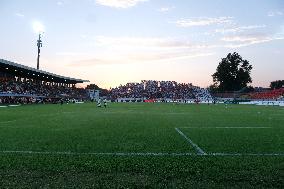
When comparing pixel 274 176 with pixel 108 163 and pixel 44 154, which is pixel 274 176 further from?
pixel 44 154

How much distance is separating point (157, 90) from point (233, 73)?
4101 centimetres

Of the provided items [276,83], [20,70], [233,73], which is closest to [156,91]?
[233,73]

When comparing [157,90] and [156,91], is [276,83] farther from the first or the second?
[156,91]

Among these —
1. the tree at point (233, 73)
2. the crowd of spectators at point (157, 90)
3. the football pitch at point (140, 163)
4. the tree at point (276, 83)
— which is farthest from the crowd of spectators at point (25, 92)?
the tree at point (276, 83)

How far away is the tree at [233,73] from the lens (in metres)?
146

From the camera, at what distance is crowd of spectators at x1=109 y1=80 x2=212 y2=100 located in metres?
117

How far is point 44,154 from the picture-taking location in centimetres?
915

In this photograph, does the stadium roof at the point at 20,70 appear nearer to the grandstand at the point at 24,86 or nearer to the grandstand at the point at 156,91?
the grandstand at the point at 24,86

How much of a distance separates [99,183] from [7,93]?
5889 cm

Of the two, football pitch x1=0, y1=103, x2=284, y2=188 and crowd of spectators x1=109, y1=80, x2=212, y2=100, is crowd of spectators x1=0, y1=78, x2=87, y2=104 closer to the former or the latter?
crowd of spectators x1=109, y1=80, x2=212, y2=100

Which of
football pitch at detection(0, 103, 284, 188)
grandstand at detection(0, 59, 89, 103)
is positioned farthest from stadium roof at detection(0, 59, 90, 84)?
football pitch at detection(0, 103, 284, 188)

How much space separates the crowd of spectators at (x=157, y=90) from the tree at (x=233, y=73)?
3186 centimetres

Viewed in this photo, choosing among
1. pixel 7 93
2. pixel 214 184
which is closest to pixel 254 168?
pixel 214 184

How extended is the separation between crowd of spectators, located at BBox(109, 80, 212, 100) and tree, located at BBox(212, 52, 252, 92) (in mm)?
31857
